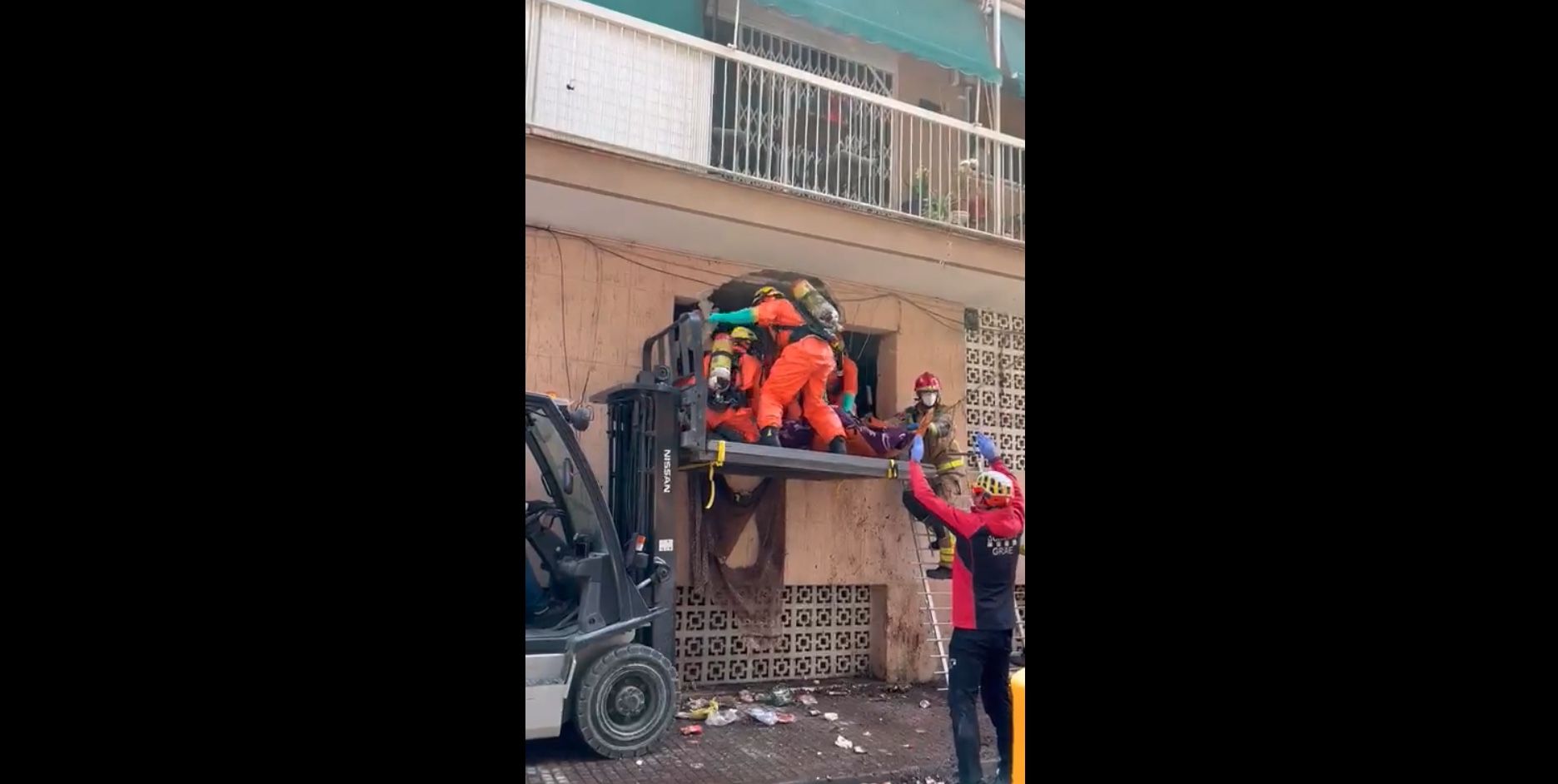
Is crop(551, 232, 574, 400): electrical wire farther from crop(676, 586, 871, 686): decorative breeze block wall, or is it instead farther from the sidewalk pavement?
the sidewalk pavement

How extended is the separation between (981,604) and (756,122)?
3.61m

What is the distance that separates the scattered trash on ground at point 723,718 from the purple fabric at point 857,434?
63.5 inches

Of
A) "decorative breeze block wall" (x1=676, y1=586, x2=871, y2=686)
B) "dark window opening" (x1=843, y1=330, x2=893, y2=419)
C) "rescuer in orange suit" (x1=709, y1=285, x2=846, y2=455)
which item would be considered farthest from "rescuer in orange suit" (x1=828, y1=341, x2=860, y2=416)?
"decorative breeze block wall" (x1=676, y1=586, x2=871, y2=686)

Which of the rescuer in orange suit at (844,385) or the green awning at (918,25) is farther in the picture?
the rescuer in orange suit at (844,385)

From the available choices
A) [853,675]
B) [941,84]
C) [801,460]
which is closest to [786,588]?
[853,675]

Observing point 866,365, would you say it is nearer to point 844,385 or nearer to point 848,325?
point 848,325

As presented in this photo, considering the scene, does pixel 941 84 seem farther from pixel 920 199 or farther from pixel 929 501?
pixel 929 501

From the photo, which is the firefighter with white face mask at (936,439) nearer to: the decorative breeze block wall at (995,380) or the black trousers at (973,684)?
the decorative breeze block wall at (995,380)

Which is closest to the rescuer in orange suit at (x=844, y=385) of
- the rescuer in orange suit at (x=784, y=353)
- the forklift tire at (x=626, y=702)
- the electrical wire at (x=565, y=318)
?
the rescuer in orange suit at (x=784, y=353)

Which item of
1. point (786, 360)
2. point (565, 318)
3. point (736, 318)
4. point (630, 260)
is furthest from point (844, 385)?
point (565, 318)

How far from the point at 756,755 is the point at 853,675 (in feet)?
7.46

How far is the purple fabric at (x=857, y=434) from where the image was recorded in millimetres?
6117

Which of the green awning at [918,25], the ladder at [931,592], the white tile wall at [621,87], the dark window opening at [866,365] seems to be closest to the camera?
the white tile wall at [621,87]

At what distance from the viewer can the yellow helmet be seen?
466 centimetres
